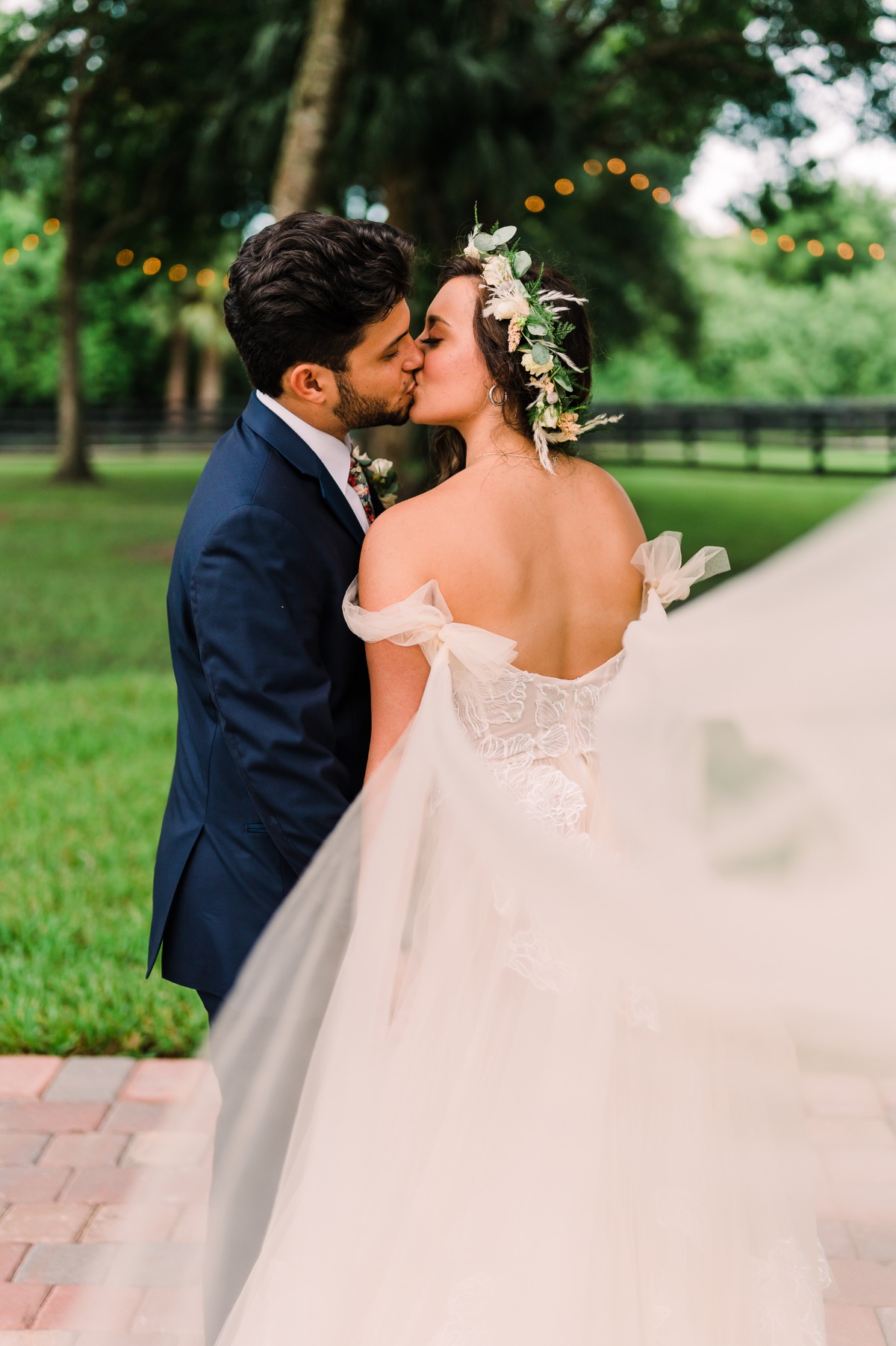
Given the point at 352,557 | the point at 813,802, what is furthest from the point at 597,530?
the point at 813,802

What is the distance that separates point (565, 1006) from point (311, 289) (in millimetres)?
1276

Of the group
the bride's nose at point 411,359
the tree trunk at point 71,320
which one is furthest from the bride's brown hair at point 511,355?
the tree trunk at point 71,320

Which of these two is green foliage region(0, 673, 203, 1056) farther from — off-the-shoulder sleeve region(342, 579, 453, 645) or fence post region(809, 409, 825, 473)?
fence post region(809, 409, 825, 473)

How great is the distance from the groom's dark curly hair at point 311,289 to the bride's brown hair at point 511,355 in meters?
0.17

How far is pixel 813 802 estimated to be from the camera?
2.12 metres

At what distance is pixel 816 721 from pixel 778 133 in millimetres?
15815

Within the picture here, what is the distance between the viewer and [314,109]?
29.7 ft

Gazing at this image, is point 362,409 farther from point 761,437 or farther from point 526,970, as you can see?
point 761,437

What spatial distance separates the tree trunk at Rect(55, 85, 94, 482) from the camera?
20.0 metres

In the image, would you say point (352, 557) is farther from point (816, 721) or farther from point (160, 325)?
point (160, 325)

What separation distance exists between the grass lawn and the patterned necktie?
2164 millimetres

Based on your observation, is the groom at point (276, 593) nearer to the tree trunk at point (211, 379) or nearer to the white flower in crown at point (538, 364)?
the white flower in crown at point (538, 364)

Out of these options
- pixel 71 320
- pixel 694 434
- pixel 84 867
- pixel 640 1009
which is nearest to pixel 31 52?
pixel 71 320

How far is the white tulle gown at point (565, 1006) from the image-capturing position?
203 centimetres
